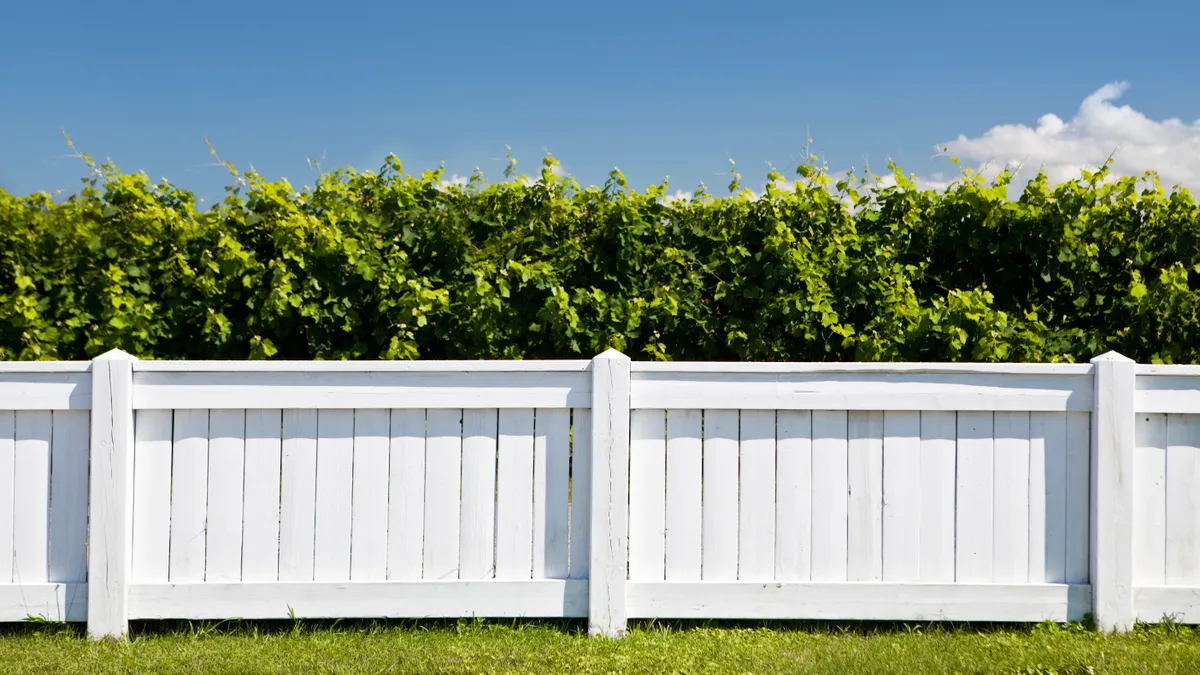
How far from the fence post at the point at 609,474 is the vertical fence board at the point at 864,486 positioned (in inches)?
40.0

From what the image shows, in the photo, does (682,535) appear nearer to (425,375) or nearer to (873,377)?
(873,377)

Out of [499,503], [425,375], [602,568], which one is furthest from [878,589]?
[425,375]

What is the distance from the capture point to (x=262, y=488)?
396 centimetres

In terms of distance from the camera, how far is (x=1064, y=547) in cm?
409

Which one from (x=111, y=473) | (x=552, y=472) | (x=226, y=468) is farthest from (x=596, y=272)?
(x=111, y=473)

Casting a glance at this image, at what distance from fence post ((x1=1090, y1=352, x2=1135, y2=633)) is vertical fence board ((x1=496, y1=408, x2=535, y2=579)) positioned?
2.40 metres

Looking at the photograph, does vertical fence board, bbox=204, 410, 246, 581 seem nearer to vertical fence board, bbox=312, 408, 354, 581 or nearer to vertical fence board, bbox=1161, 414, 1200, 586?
vertical fence board, bbox=312, 408, 354, 581

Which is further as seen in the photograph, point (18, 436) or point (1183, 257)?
point (1183, 257)

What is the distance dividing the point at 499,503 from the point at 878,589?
175 centimetres

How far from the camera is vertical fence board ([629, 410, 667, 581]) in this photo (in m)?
3.97

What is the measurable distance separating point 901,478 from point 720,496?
2.69 feet

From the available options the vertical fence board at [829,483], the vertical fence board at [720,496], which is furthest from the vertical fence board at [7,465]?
the vertical fence board at [829,483]

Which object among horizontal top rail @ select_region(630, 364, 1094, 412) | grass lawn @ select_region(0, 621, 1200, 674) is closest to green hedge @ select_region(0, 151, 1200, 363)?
horizontal top rail @ select_region(630, 364, 1094, 412)

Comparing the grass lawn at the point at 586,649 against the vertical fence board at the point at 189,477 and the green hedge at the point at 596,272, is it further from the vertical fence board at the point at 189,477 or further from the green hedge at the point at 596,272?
the green hedge at the point at 596,272
